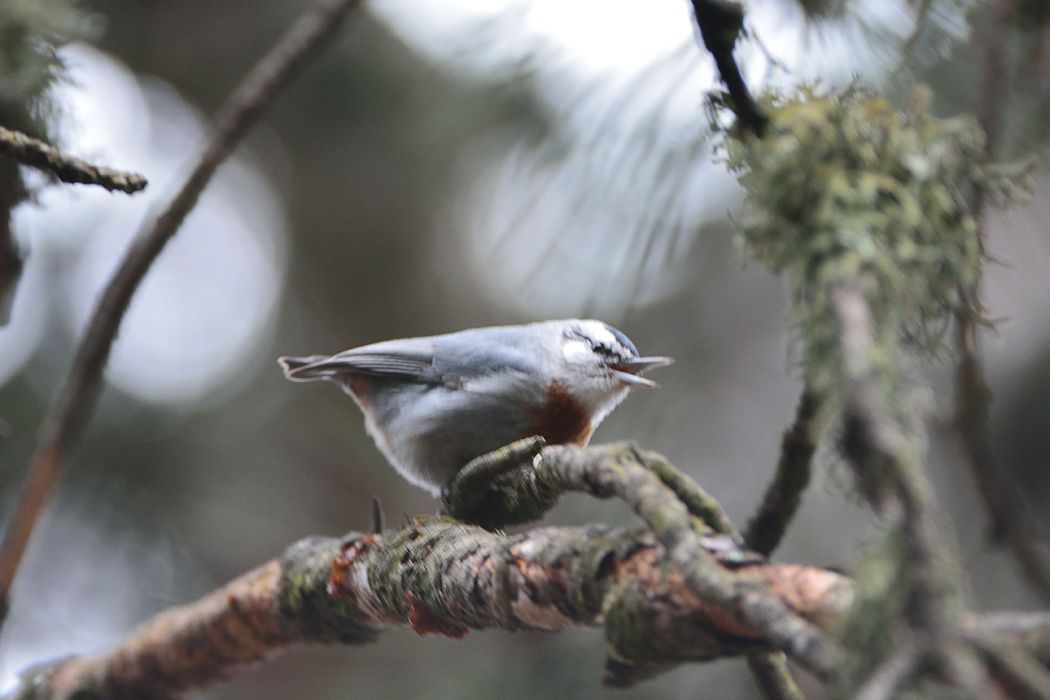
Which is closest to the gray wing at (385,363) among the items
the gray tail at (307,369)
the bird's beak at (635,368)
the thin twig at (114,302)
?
the gray tail at (307,369)

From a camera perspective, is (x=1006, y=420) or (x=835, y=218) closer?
(x=835, y=218)

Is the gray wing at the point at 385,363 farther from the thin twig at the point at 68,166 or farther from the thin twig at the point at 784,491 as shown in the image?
the thin twig at the point at 784,491

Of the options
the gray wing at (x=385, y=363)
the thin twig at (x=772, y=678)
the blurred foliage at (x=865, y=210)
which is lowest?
the gray wing at (x=385, y=363)

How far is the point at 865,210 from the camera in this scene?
775 millimetres

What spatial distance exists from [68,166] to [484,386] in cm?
109

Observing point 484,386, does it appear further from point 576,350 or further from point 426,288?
point 426,288

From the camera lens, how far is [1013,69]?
1372 millimetres

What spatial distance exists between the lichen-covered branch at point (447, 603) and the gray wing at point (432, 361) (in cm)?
56

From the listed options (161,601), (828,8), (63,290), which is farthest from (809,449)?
(63,290)

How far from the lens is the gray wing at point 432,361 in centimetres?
205

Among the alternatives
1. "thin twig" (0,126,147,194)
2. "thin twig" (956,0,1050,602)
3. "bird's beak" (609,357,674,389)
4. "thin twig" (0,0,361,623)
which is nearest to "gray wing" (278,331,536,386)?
"bird's beak" (609,357,674,389)

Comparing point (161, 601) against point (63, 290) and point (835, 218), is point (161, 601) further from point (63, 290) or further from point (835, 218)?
Answer: point (835, 218)

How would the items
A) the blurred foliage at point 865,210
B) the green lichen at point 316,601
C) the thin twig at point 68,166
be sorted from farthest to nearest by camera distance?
the green lichen at point 316,601, the thin twig at point 68,166, the blurred foliage at point 865,210

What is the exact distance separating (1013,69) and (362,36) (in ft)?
7.43
